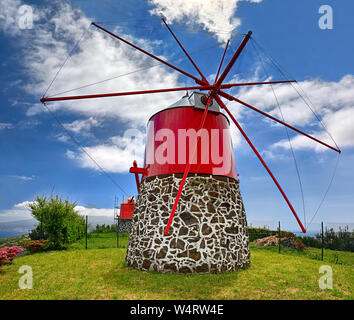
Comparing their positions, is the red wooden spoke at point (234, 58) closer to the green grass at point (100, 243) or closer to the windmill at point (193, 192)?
the windmill at point (193, 192)

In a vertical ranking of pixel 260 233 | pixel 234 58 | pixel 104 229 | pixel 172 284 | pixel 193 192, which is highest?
pixel 234 58

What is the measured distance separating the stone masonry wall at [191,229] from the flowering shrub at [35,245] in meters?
8.64

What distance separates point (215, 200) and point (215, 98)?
414 centimetres

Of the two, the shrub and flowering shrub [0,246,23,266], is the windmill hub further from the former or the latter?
the shrub

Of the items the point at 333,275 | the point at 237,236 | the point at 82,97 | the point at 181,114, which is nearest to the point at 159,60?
the point at 181,114

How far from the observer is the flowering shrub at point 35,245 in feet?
49.1

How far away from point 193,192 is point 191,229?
4.37ft

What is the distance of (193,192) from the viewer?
8914mm

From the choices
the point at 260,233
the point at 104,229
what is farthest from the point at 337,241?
the point at 104,229

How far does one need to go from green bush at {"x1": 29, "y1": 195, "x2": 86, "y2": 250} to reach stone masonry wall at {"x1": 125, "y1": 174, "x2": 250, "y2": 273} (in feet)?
28.6

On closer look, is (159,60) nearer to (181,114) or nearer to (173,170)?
(181,114)

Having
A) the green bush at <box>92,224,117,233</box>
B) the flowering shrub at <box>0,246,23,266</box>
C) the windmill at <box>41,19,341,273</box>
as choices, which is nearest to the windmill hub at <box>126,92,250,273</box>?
the windmill at <box>41,19,341,273</box>

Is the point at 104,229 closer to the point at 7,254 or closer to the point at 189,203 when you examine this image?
the point at 7,254

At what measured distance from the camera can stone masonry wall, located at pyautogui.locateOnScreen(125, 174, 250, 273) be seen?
8.41m
